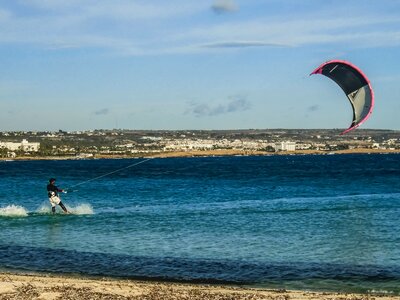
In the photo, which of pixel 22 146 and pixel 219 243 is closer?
pixel 219 243

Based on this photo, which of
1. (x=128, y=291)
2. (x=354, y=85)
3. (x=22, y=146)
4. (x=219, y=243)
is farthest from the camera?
(x=22, y=146)

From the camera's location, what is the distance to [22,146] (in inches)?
7470

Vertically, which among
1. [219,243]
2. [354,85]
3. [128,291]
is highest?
[354,85]

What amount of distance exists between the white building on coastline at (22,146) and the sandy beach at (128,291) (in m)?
175

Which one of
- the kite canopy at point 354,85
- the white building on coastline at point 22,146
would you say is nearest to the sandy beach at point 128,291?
the kite canopy at point 354,85

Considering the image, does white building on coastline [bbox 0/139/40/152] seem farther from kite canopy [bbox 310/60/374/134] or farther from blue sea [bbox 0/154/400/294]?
kite canopy [bbox 310/60/374/134]

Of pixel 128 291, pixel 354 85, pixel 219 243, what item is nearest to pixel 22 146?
pixel 219 243

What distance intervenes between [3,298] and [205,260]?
22.2 ft

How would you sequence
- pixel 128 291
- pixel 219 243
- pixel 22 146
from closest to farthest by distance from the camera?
pixel 128 291
pixel 219 243
pixel 22 146

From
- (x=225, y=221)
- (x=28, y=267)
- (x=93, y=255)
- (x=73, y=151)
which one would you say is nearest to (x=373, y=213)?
(x=225, y=221)

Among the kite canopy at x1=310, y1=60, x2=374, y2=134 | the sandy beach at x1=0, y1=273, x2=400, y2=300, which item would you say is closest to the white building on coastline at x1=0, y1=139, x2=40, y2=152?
the kite canopy at x1=310, y1=60, x2=374, y2=134

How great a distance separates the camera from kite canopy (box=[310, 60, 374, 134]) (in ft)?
60.4

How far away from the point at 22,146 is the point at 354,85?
588 feet

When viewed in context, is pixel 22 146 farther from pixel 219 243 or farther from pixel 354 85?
pixel 354 85
